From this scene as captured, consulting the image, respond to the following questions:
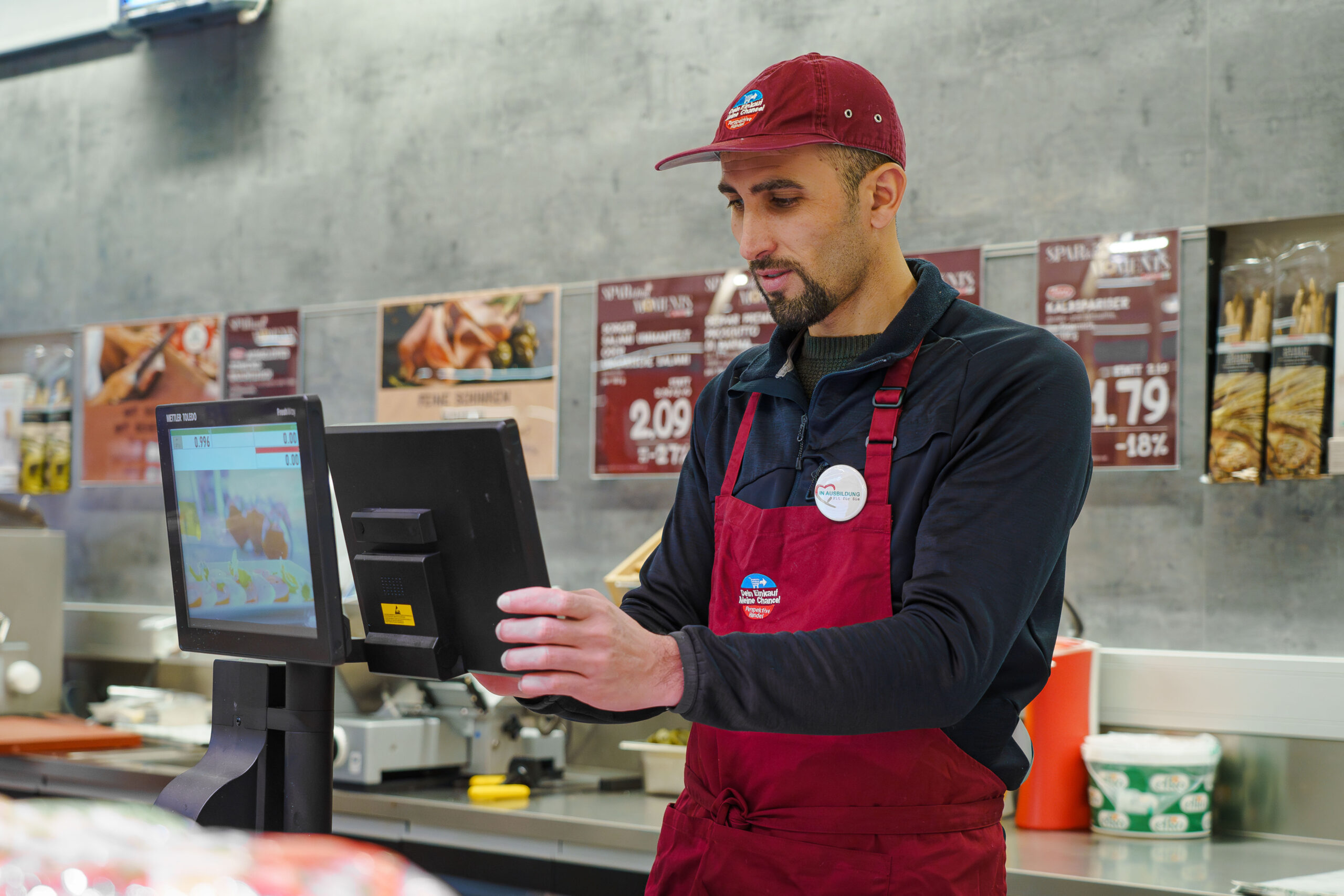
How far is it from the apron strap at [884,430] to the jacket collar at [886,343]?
2cm

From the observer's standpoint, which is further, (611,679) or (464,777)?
(464,777)

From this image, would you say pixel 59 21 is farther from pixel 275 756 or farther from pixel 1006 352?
pixel 1006 352

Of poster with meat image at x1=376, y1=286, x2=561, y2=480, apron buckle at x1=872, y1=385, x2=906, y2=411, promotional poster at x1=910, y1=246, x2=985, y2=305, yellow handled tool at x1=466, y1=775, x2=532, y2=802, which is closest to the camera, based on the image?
apron buckle at x1=872, y1=385, x2=906, y2=411

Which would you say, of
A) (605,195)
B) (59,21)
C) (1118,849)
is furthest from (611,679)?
(59,21)

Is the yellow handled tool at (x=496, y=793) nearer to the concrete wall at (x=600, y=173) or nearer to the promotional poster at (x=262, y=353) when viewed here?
the concrete wall at (x=600, y=173)

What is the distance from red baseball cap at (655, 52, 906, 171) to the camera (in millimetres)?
1528

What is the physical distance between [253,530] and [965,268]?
2.03 metres

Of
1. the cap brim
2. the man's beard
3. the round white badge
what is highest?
the cap brim

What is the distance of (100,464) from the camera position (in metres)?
4.66

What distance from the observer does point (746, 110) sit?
5.16ft

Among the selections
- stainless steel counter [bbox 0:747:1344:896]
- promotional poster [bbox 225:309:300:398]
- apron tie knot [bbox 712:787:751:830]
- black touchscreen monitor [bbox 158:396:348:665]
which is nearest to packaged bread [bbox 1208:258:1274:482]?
stainless steel counter [bbox 0:747:1344:896]

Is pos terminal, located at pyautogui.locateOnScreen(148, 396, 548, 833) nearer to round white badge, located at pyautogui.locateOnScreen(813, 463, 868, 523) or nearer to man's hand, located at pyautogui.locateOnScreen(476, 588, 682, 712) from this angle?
man's hand, located at pyautogui.locateOnScreen(476, 588, 682, 712)

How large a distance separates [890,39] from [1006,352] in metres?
2.03

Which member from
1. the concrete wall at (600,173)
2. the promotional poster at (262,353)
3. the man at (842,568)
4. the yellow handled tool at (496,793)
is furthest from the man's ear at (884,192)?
the promotional poster at (262,353)
